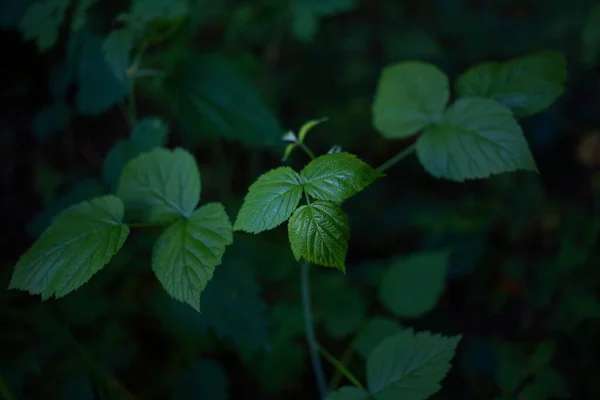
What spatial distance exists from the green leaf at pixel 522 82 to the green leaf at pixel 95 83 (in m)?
1.18

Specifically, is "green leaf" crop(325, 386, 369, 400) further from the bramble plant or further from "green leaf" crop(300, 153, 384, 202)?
"green leaf" crop(300, 153, 384, 202)

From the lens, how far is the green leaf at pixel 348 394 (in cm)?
105

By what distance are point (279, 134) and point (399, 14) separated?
1.88 m

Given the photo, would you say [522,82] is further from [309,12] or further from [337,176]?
[309,12]

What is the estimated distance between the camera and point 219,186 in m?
2.33

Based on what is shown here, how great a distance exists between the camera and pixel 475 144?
3.51 feet

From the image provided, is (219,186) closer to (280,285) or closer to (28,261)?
(280,285)

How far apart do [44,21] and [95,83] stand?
247 millimetres

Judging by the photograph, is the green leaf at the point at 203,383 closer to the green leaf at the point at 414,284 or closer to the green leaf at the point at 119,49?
the green leaf at the point at 414,284

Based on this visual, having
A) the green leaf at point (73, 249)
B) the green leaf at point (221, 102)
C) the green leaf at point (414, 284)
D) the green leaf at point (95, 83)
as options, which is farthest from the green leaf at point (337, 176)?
the green leaf at point (95, 83)

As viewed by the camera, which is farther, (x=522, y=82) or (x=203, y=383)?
(x=203, y=383)

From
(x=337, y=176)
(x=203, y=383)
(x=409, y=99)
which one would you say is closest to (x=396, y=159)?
(x=409, y=99)

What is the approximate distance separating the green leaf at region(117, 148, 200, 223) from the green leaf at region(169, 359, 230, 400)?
0.75m

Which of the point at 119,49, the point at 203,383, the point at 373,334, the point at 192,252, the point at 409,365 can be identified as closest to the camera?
the point at 192,252
